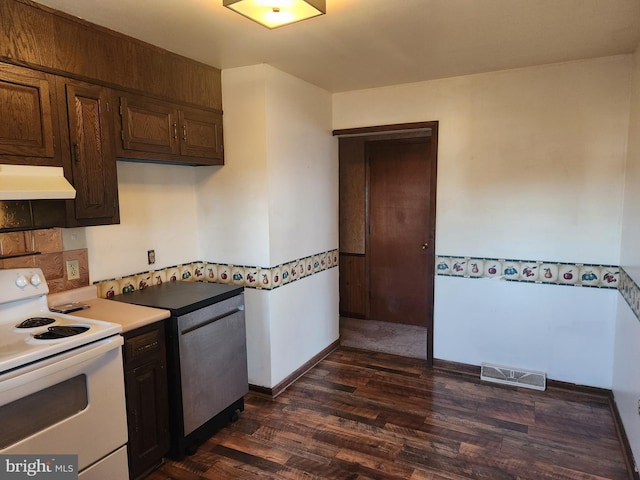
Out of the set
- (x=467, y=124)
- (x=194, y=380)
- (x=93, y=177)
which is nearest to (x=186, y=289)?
(x=194, y=380)

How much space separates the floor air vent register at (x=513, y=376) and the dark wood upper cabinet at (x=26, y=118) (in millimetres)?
3228

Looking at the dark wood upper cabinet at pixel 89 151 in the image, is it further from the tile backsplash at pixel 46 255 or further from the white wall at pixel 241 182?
the white wall at pixel 241 182

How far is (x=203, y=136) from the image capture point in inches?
115

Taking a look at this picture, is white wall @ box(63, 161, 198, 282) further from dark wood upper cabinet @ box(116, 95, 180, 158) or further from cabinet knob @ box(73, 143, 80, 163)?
cabinet knob @ box(73, 143, 80, 163)

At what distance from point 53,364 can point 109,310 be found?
2.07 feet

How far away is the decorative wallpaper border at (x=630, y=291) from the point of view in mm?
2289

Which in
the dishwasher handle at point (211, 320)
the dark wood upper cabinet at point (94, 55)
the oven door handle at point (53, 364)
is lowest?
the dishwasher handle at point (211, 320)

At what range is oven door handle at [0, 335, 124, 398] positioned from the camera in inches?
61.3

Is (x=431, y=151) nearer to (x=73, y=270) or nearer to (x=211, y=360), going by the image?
(x=211, y=360)

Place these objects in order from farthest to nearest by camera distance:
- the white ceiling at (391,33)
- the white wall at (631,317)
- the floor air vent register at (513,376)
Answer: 1. the floor air vent register at (513,376)
2. the white wall at (631,317)
3. the white ceiling at (391,33)

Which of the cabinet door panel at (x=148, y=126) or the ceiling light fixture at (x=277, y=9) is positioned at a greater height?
the ceiling light fixture at (x=277, y=9)

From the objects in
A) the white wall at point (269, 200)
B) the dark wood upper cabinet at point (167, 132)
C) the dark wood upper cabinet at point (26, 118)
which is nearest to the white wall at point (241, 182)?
the white wall at point (269, 200)

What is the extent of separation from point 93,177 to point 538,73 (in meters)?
3.02

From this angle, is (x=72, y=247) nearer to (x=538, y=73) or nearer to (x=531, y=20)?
(x=531, y=20)
